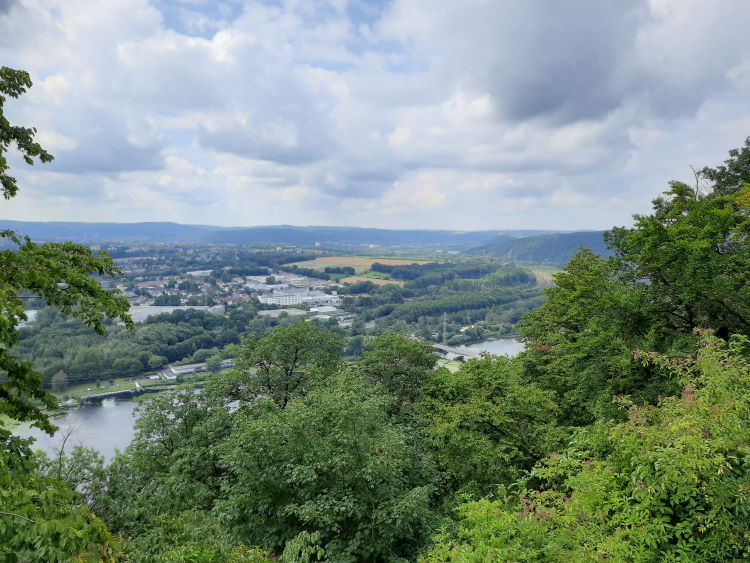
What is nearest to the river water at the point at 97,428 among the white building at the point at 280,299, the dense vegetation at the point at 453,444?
the dense vegetation at the point at 453,444

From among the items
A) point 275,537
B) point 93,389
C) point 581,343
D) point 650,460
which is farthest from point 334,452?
point 93,389

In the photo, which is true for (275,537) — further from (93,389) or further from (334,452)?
(93,389)

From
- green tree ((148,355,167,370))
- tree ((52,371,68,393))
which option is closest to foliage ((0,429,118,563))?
tree ((52,371,68,393))

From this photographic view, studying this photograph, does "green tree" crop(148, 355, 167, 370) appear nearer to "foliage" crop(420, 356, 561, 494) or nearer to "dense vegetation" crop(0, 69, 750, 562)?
"dense vegetation" crop(0, 69, 750, 562)

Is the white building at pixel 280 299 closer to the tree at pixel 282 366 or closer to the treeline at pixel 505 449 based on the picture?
the tree at pixel 282 366

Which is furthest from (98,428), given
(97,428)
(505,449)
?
(505,449)

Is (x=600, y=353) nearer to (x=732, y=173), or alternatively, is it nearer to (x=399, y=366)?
(x=399, y=366)
